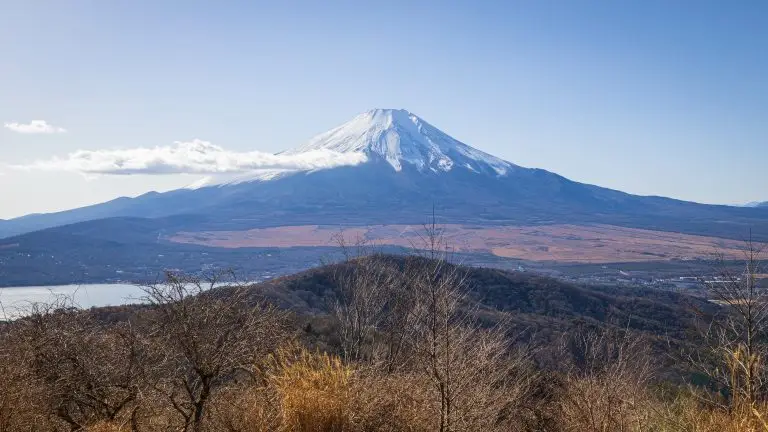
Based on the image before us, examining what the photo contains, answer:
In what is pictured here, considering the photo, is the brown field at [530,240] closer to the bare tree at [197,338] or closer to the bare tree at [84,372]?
the bare tree at [84,372]

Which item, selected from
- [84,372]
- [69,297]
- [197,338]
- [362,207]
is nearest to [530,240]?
[362,207]

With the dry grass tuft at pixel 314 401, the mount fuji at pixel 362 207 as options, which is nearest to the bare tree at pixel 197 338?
the dry grass tuft at pixel 314 401

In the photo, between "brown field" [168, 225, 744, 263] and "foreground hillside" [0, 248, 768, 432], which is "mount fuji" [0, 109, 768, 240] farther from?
"foreground hillside" [0, 248, 768, 432]

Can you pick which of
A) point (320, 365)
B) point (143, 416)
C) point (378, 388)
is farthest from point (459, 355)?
point (143, 416)

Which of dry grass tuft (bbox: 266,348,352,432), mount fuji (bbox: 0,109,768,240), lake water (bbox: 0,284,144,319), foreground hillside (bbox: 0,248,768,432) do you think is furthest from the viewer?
mount fuji (bbox: 0,109,768,240)

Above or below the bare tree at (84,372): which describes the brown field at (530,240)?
below

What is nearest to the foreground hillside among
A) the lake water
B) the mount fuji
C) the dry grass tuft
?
the dry grass tuft

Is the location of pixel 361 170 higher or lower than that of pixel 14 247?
higher

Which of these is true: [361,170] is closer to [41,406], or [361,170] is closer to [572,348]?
[572,348]
